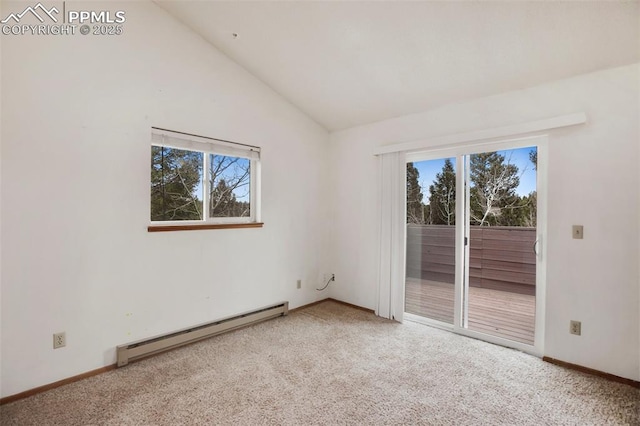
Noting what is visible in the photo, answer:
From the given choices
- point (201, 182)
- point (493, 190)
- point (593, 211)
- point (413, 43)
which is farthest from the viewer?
point (201, 182)

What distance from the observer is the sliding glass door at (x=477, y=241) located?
270 centimetres

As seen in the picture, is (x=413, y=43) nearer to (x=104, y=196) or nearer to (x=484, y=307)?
(x=484, y=307)

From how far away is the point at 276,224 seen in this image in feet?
11.7

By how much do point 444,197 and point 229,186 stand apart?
2311 mm

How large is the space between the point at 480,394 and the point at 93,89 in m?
3.56

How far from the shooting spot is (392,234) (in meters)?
3.45

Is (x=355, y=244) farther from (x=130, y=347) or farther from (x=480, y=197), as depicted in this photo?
(x=130, y=347)

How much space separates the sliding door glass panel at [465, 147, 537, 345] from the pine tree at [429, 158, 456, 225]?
16 centimetres

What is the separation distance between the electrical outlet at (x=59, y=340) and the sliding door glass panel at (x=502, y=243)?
11.3 ft

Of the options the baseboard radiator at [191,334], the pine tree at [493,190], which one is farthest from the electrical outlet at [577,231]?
the baseboard radiator at [191,334]

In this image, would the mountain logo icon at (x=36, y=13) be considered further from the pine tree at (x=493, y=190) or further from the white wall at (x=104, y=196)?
the pine tree at (x=493, y=190)

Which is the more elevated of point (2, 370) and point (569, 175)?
point (569, 175)

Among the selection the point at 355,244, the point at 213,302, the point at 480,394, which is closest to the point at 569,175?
the point at 480,394

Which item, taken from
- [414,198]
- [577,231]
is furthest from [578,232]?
[414,198]
